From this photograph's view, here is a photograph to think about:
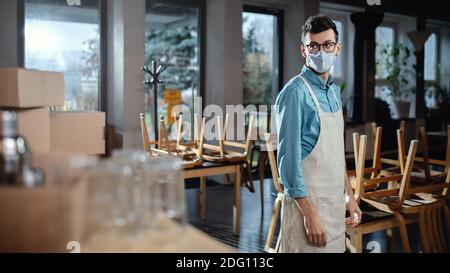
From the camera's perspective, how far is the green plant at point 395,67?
8.80m

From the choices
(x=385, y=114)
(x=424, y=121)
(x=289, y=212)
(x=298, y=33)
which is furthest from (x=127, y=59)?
(x=424, y=121)

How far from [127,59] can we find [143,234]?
4314 mm

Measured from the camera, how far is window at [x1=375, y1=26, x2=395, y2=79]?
8.85m

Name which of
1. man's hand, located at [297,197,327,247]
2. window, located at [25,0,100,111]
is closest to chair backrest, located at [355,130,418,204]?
man's hand, located at [297,197,327,247]

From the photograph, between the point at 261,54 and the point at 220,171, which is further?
the point at 261,54

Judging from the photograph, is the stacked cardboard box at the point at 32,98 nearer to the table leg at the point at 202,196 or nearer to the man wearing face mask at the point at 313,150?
the man wearing face mask at the point at 313,150

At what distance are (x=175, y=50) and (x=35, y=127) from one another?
480 cm

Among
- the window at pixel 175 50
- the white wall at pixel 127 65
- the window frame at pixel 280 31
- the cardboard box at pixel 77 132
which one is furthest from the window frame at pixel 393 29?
the cardboard box at pixel 77 132

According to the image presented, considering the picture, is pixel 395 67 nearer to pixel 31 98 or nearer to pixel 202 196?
pixel 202 196

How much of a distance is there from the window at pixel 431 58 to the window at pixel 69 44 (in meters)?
7.12

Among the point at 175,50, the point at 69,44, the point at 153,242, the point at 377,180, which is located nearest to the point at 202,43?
the point at 175,50

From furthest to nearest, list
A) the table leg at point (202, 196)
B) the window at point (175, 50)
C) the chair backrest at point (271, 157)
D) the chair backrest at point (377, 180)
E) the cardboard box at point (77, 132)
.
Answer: the window at point (175, 50)
the table leg at point (202, 196)
the chair backrest at point (271, 157)
the chair backrest at point (377, 180)
the cardboard box at point (77, 132)

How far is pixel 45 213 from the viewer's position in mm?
968

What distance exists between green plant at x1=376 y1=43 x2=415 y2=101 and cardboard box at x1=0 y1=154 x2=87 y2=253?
8.48m
